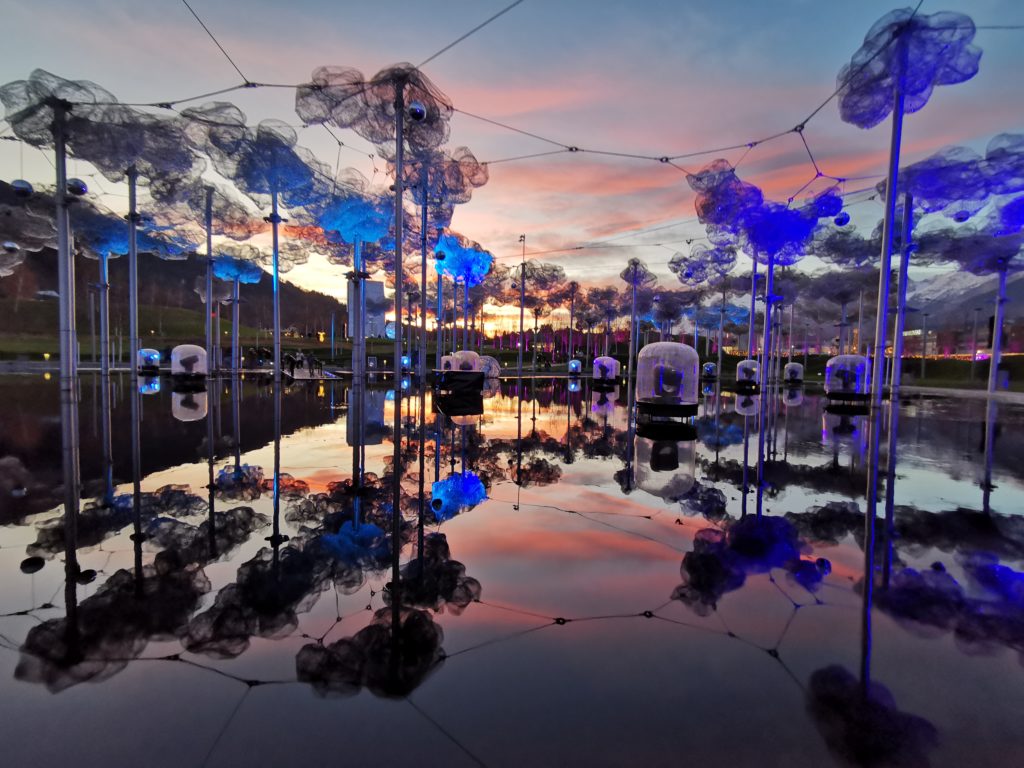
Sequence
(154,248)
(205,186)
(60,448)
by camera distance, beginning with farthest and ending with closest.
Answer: (154,248) → (205,186) → (60,448)

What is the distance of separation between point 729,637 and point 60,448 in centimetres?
942

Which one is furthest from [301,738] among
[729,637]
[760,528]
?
[760,528]

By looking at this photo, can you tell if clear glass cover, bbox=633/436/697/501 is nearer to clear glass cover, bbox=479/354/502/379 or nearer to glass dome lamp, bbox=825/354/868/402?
glass dome lamp, bbox=825/354/868/402

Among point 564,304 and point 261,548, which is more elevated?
point 564,304

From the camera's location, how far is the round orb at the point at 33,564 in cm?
342

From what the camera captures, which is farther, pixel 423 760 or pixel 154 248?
pixel 154 248

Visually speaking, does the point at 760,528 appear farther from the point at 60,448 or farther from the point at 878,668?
the point at 60,448

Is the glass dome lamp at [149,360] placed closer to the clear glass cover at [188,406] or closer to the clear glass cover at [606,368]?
the clear glass cover at [188,406]

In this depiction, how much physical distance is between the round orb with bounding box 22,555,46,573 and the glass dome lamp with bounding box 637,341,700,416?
11648 mm

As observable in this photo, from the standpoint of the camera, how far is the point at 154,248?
26.6 metres

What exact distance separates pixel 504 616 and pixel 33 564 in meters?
3.30

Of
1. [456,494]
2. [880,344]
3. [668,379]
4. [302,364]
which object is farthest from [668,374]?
[302,364]

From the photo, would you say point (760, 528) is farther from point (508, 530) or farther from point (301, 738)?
point (301, 738)

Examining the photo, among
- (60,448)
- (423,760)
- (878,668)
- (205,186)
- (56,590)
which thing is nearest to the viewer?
(423,760)
